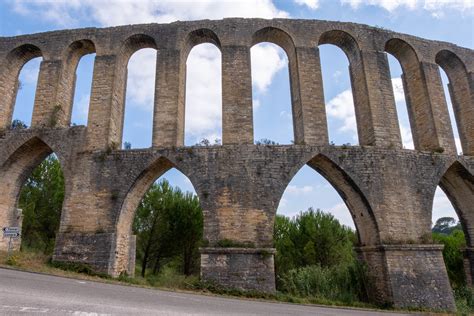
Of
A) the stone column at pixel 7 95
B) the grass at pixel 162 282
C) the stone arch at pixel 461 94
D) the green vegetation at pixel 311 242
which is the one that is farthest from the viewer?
the green vegetation at pixel 311 242

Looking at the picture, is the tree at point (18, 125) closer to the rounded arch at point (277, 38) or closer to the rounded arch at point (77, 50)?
the rounded arch at point (77, 50)

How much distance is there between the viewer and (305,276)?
10648 millimetres

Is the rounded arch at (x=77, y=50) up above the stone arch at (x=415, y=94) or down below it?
above

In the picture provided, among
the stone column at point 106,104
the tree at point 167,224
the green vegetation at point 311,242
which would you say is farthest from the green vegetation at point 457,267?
the tree at point 167,224

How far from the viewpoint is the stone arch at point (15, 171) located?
38.1 feet

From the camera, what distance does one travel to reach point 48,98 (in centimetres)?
1206

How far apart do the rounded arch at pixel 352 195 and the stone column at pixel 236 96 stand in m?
2.14

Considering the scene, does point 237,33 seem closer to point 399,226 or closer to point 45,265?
point 399,226

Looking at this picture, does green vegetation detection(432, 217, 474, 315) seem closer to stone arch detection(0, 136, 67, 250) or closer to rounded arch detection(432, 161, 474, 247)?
rounded arch detection(432, 161, 474, 247)

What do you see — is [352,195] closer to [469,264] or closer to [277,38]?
[469,264]

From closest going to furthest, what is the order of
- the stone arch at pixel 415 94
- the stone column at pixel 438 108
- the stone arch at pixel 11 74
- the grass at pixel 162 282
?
the grass at pixel 162 282
the stone column at pixel 438 108
the stone arch at pixel 415 94
the stone arch at pixel 11 74

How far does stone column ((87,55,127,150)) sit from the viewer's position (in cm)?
1134

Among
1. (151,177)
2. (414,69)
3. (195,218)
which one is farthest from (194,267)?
(414,69)

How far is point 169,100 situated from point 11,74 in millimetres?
6530
